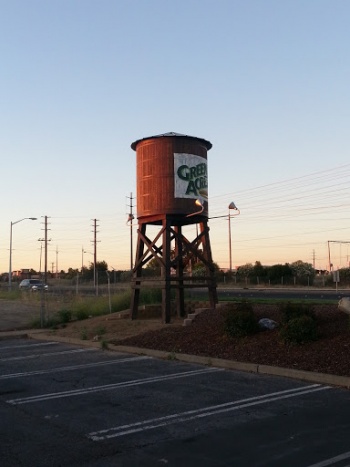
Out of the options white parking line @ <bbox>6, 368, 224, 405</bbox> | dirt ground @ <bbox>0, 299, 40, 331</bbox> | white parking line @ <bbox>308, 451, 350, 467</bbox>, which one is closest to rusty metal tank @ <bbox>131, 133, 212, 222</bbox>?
dirt ground @ <bbox>0, 299, 40, 331</bbox>

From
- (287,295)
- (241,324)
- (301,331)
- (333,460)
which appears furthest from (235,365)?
(287,295)

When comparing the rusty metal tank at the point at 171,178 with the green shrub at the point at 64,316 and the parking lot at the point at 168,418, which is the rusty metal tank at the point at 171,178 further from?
the parking lot at the point at 168,418

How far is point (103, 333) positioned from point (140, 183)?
18.1 feet

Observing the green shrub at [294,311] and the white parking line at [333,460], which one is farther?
the green shrub at [294,311]

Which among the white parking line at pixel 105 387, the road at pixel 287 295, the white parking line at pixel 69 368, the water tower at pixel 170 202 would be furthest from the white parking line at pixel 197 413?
the road at pixel 287 295

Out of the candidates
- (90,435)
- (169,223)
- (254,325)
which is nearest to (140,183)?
(169,223)

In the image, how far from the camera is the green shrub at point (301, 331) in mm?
12141

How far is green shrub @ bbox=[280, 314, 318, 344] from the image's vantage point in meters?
12.1

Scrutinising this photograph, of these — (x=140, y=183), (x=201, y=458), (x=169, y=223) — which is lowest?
(x=201, y=458)

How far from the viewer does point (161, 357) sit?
44.5 feet

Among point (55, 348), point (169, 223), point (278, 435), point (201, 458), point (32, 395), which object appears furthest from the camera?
point (169, 223)

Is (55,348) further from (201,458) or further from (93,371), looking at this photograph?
(201,458)

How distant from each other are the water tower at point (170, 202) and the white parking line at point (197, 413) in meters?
9.80

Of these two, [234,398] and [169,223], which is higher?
[169,223]
